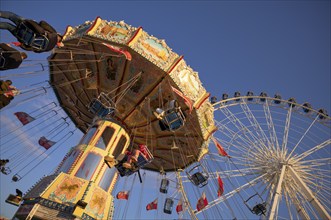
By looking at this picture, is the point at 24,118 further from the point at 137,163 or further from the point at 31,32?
the point at 31,32

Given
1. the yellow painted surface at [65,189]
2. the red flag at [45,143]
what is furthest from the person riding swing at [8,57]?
the red flag at [45,143]

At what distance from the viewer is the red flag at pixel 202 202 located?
14.2 metres

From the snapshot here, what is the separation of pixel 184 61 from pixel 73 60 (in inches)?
203

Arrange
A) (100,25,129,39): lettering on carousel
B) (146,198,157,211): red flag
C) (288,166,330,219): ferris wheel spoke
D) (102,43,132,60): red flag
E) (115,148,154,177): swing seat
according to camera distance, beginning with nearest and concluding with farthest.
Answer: (102,43,132,60): red flag, (100,25,129,39): lettering on carousel, (115,148,154,177): swing seat, (288,166,330,219): ferris wheel spoke, (146,198,157,211): red flag

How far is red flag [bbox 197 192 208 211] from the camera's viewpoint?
14.2 metres

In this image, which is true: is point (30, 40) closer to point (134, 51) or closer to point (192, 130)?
point (134, 51)

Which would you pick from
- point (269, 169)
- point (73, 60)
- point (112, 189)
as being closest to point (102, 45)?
point (73, 60)

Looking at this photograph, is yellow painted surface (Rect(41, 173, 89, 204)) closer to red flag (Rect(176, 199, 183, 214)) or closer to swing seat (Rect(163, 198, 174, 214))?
swing seat (Rect(163, 198, 174, 214))

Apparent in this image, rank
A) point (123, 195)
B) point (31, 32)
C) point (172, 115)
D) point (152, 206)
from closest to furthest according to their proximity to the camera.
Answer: point (31, 32) < point (172, 115) < point (123, 195) < point (152, 206)

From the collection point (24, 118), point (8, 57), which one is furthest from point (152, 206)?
point (8, 57)

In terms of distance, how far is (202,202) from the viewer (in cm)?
1430

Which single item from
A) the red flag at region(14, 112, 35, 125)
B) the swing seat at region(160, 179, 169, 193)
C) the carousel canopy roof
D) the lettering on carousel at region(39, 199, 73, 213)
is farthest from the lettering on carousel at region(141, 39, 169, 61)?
the red flag at region(14, 112, 35, 125)

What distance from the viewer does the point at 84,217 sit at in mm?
8758

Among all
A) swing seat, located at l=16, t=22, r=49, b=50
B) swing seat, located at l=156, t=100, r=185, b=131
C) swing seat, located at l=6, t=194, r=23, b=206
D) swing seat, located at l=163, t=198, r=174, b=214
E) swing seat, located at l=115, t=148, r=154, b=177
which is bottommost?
swing seat, located at l=6, t=194, r=23, b=206
